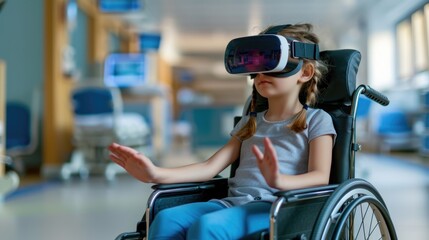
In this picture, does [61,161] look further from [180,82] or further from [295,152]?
[180,82]

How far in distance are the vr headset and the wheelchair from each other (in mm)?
192

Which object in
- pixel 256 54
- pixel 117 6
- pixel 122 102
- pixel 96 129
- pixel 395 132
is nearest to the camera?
pixel 256 54

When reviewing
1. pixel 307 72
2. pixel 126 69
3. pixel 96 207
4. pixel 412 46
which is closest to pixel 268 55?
pixel 307 72

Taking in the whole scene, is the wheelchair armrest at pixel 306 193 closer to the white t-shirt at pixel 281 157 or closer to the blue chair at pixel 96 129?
the white t-shirt at pixel 281 157

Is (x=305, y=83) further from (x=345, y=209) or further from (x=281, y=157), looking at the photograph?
(x=345, y=209)

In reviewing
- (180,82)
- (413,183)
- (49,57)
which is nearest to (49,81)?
(49,57)

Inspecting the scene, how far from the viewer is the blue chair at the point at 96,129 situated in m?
5.73

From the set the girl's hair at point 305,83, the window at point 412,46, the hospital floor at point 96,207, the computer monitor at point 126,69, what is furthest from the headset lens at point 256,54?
the computer monitor at point 126,69

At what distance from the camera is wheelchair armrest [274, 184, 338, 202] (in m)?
1.25

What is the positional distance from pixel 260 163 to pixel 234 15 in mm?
9182

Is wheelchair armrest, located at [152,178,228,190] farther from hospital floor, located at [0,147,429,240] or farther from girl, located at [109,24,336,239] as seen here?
hospital floor, located at [0,147,429,240]

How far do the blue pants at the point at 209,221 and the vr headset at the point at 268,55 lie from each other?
0.37 metres

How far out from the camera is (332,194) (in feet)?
4.36

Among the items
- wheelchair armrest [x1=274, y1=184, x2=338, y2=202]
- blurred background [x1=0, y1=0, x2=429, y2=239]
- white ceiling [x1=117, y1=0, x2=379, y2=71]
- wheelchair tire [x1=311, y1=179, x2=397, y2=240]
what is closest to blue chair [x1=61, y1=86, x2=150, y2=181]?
blurred background [x1=0, y1=0, x2=429, y2=239]
